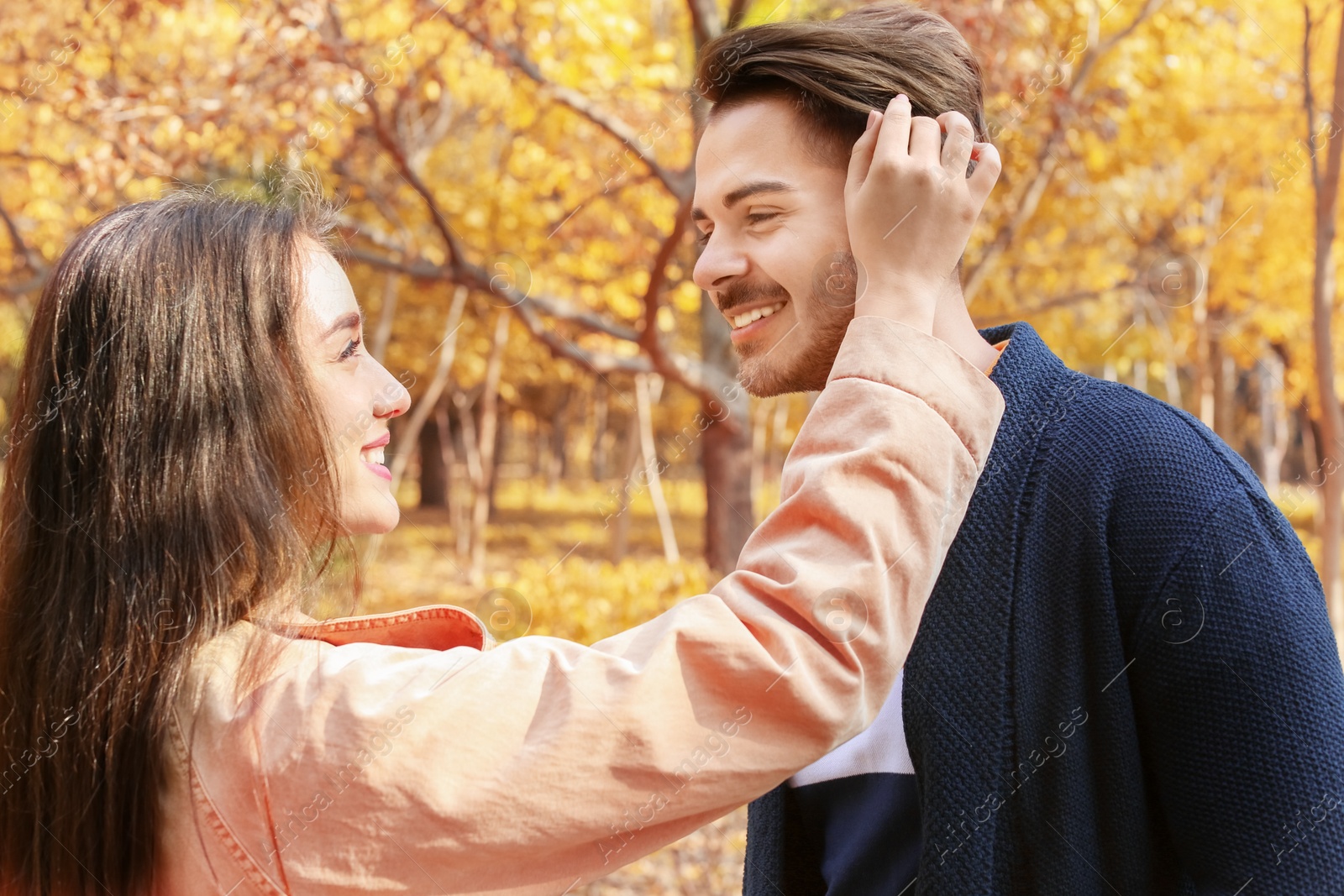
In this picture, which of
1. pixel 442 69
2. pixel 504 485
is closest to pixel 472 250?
pixel 442 69

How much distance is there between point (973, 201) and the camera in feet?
4.00

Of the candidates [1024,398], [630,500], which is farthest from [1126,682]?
[630,500]

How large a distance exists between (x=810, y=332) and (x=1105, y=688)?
773mm

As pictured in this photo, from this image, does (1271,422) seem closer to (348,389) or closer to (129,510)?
(348,389)

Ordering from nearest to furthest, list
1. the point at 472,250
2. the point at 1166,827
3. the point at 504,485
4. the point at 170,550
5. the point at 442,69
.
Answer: the point at 170,550 < the point at 1166,827 < the point at 442,69 < the point at 472,250 < the point at 504,485

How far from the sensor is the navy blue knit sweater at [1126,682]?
1.22 meters

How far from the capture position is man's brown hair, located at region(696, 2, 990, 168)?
1.80m

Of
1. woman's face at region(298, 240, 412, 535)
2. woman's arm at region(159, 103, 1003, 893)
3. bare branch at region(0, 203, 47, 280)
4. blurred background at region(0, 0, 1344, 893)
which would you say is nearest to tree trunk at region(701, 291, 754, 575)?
blurred background at region(0, 0, 1344, 893)

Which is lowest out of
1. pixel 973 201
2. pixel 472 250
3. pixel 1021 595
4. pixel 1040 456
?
pixel 1021 595

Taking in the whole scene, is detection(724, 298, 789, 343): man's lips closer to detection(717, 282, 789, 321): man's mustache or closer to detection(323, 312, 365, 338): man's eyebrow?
detection(717, 282, 789, 321): man's mustache

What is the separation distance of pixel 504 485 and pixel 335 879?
110ft

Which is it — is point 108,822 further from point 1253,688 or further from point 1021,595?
point 1253,688

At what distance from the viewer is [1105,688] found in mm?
1315

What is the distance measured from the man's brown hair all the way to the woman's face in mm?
890
